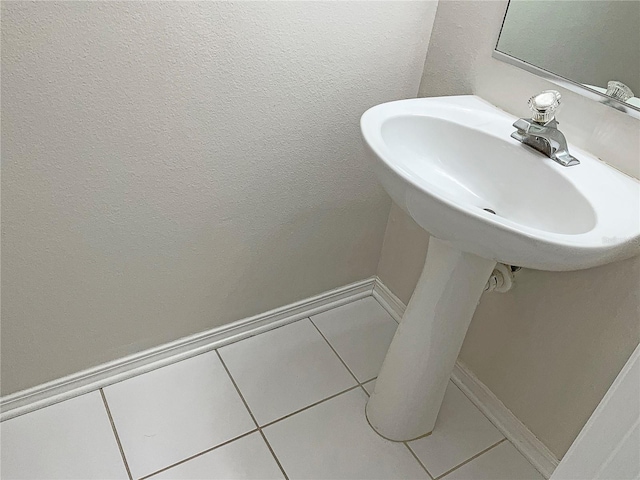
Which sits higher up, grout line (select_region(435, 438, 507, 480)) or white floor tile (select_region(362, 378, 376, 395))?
white floor tile (select_region(362, 378, 376, 395))

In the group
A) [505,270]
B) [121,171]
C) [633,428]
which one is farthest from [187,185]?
[633,428]

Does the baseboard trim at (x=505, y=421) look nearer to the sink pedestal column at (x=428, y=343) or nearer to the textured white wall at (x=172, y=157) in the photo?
the sink pedestal column at (x=428, y=343)

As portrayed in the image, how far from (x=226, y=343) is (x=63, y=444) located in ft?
1.60

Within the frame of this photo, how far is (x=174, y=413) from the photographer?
1.45 m

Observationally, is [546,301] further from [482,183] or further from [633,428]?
[633,428]

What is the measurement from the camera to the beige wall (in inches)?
45.4

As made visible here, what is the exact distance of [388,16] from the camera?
4.37ft

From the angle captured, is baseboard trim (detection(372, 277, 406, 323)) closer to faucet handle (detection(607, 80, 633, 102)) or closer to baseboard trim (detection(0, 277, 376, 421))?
baseboard trim (detection(0, 277, 376, 421))

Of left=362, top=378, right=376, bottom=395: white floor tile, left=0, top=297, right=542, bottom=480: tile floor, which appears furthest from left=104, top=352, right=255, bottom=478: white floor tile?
left=362, top=378, right=376, bottom=395: white floor tile

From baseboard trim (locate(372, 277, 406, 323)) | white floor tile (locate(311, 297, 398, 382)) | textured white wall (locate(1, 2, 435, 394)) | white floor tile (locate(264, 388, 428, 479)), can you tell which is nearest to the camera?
textured white wall (locate(1, 2, 435, 394))

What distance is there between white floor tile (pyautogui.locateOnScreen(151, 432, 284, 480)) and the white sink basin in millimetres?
723

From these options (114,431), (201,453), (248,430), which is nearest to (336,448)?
(248,430)

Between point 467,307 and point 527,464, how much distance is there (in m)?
0.52

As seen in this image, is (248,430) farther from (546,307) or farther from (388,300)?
(546,307)
